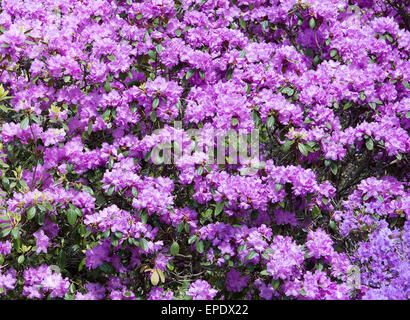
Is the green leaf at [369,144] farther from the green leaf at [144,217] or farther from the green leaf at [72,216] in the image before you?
the green leaf at [72,216]

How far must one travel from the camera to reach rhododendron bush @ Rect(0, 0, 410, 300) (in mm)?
2875

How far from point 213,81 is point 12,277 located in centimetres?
163

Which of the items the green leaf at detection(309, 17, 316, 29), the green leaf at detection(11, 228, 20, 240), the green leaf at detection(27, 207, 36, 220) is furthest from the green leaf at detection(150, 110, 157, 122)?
the green leaf at detection(309, 17, 316, 29)

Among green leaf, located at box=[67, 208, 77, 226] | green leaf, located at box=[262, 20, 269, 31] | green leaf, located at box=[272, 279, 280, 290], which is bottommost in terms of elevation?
green leaf, located at box=[272, 279, 280, 290]

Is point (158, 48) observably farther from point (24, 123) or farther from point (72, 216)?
point (72, 216)

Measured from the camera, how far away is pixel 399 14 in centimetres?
402

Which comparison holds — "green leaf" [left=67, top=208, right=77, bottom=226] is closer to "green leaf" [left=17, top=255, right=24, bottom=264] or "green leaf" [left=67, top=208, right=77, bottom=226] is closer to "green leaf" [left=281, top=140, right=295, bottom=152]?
"green leaf" [left=17, top=255, right=24, bottom=264]

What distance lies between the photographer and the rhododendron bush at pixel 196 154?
288 centimetres

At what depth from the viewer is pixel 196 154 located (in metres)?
2.91

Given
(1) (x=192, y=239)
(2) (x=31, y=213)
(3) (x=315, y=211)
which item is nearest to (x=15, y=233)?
(2) (x=31, y=213)
